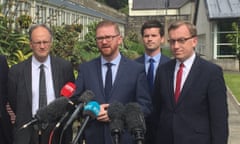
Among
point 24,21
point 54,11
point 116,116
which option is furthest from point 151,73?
point 54,11

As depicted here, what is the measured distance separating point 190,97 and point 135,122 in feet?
3.54

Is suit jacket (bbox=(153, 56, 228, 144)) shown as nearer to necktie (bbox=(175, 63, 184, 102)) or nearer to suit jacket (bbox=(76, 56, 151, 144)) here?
necktie (bbox=(175, 63, 184, 102))

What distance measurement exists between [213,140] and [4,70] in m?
2.02

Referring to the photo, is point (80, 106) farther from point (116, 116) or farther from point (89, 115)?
point (116, 116)

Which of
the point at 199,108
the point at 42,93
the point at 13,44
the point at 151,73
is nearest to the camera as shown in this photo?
the point at 199,108

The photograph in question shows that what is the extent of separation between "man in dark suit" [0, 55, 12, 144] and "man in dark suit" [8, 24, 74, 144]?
3.1 inches

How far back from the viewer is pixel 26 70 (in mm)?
4492

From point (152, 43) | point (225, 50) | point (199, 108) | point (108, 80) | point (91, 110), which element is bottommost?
point (199, 108)

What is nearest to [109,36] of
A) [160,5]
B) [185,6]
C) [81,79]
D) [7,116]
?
[81,79]

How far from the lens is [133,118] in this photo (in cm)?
301

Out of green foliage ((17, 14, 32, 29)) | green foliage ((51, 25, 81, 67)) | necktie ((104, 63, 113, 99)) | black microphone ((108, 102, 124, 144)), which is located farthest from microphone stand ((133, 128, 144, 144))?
green foliage ((51, 25, 81, 67))

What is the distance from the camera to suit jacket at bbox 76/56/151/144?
4012 millimetres

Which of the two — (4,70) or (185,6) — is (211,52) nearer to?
(4,70)

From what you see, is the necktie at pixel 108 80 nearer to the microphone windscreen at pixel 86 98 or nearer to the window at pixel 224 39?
the microphone windscreen at pixel 86 98
